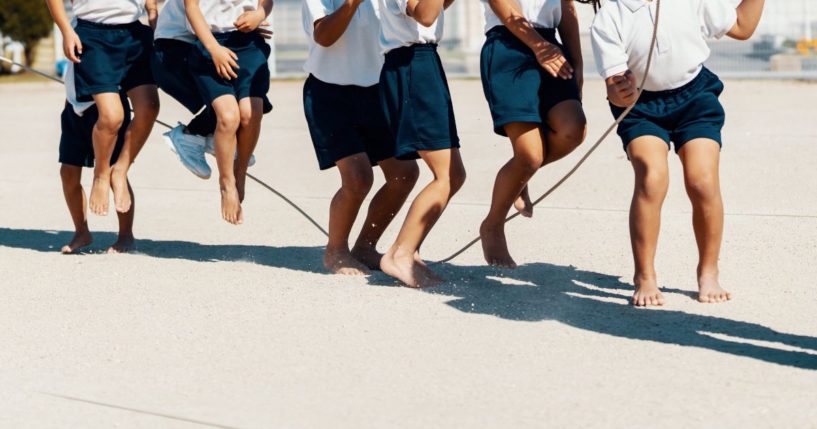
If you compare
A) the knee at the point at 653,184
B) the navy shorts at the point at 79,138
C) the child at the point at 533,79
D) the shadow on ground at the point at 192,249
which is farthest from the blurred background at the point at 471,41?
the knee at the point at 653,184

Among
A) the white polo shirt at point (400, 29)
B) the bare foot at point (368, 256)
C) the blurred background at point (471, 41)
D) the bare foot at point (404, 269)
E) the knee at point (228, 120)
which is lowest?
the blurred background at point (471, 41)

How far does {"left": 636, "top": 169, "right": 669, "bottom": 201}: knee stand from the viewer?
5.46 meters

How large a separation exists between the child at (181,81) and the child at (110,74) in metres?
0.16

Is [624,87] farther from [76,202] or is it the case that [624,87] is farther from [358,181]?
[76,202]

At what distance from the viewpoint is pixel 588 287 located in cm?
594

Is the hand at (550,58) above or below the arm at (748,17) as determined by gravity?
below

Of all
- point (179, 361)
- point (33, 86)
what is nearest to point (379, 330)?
point (179, 361)

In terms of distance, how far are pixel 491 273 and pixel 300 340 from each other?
4.65ft

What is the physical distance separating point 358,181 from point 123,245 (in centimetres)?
166

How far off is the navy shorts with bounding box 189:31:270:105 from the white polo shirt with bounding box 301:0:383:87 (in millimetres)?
526

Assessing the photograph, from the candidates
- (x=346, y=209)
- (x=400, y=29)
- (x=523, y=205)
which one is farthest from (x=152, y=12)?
(x=523, y=205)

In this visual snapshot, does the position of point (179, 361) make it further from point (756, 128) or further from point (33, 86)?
point (33, 86)

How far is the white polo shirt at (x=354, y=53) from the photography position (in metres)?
6.15

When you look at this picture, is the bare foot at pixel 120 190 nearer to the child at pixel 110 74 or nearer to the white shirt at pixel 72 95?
the child at pixel 110 74
